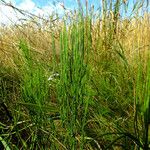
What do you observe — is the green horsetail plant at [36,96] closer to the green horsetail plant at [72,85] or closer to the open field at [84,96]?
the open field at [84,96]

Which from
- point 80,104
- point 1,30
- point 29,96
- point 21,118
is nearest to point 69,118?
point 80,104

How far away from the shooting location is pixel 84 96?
156 cm

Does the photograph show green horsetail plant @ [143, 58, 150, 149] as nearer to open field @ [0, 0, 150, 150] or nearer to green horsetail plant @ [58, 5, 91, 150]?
open field @ [0, 0, 150, 150]

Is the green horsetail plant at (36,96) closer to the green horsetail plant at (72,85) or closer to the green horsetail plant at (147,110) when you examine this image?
the green horsetail plant at (72,85)

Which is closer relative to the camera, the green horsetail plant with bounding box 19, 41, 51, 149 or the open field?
the open field

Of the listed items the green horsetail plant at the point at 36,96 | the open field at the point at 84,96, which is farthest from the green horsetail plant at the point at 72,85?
the green horsetail plant at the point at 36,96

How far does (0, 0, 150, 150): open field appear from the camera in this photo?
1229 millimetres

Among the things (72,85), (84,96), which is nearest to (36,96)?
(72,85)

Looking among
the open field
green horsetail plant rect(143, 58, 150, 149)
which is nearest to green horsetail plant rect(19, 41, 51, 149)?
the open field

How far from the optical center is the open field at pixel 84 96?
1.23 meters

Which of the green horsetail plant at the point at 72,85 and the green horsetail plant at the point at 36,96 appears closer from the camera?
the green horsetail plant at the point at 72,85

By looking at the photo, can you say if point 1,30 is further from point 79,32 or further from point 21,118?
point 79,32

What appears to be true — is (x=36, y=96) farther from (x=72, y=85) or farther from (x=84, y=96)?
(x=84, y=96)

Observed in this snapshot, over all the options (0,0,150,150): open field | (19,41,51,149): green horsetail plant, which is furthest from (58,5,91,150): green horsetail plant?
(19,41,51,149): green horsetail plant
